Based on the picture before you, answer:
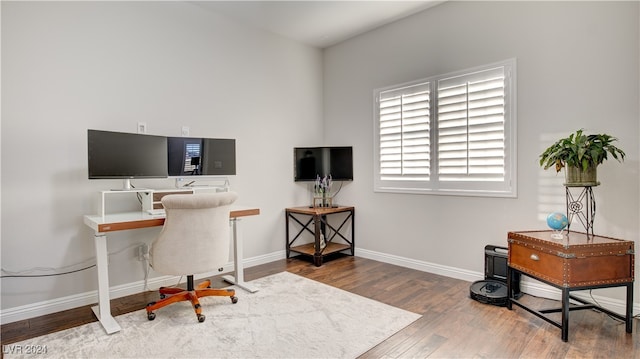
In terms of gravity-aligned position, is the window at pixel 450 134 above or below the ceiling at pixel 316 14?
below

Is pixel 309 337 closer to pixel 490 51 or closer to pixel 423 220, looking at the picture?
pixel 423 220

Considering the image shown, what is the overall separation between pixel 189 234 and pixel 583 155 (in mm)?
2836

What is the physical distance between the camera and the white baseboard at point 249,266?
259 centimetres

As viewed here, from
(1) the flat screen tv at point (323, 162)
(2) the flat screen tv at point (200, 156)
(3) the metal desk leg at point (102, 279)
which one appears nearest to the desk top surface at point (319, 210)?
(1) the flat screen tv at point (323, 162)

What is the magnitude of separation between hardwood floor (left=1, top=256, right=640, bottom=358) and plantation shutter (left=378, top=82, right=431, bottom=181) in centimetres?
124

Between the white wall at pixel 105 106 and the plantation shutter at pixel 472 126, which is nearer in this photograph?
the white wall at pixel 105 106

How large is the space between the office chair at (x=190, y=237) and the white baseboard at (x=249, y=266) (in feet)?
2.45

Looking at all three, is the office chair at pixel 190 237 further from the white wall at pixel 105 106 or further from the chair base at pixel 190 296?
the white wall at pixel 105 106

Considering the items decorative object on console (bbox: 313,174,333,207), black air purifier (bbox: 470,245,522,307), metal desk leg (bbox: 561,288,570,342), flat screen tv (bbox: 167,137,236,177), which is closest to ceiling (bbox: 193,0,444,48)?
flat screen tv (bbox: 167,137,236,177)

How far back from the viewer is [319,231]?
397 centimetres

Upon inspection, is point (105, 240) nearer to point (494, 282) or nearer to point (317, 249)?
point (317, 249)

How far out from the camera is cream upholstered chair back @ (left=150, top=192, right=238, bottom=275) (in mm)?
2451

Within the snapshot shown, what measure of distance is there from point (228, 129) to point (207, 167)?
2.06 ft

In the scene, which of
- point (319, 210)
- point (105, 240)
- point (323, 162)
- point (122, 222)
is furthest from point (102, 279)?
point (323, 162)
